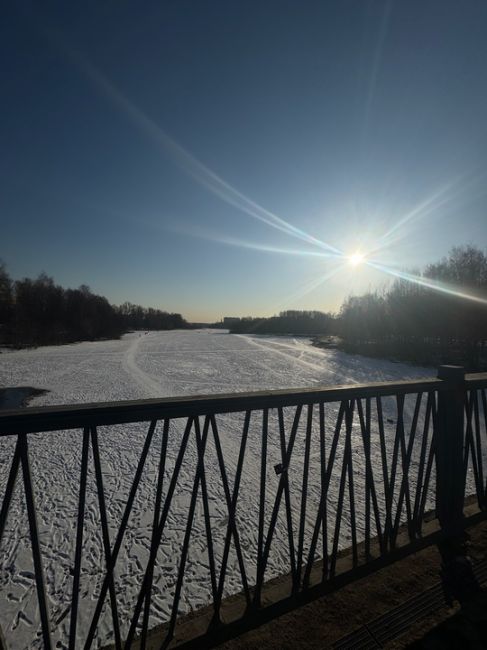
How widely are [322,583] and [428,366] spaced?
83.7 ft

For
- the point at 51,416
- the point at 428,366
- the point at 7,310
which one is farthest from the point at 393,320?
the point at 7,310

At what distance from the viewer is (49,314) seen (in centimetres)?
6606

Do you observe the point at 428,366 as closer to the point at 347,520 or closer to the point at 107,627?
the point at 347,520

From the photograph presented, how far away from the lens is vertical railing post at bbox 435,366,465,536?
8.02 feet

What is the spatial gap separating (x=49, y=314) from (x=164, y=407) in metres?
76.8

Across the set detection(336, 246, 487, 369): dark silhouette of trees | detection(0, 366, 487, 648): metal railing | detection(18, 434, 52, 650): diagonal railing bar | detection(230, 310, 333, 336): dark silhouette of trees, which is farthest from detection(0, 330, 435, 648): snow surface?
detection(230, 310, 333, 336): dark silhouette of trees

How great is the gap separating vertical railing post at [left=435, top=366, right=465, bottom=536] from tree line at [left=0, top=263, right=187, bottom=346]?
4878 centimetres

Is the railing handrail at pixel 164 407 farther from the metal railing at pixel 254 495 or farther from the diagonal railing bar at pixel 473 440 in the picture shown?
the diagonal railing bar at pixel 473 440

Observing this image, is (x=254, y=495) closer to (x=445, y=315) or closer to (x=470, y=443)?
(x=470, y=443)

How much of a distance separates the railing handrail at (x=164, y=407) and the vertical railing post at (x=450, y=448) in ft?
1.23

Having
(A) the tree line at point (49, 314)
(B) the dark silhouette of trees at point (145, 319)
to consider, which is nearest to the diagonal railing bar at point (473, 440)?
(A) the tree line at point (49, 314)

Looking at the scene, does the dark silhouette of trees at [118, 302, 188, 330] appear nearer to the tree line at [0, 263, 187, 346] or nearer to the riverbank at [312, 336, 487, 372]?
the tree line at [0, 263, 187, 346]

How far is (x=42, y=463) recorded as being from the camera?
620 centimetres

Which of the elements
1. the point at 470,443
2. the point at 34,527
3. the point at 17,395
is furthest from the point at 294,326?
the point at 34,527
